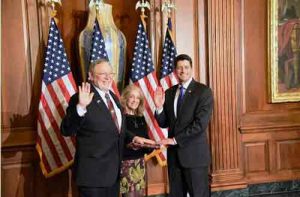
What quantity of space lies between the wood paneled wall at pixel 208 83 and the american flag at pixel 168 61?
103mm

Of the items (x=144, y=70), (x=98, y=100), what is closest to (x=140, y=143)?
(x=98, y=100)

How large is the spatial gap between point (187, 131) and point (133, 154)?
45cm

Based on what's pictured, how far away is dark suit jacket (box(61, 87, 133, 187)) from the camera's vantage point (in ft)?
7.90

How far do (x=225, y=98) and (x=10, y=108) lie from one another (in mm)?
2226

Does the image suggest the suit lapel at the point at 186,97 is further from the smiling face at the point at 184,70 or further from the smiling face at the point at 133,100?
the smiling face at the point at 133,100

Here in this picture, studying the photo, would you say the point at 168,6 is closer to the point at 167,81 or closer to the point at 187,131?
the point at 167,81

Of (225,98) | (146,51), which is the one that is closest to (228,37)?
(225,98)

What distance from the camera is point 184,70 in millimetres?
2938

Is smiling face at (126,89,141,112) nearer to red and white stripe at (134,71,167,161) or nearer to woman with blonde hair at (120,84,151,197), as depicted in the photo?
woman with blonde hair at (120,84,151,197)

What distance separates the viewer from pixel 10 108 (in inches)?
142

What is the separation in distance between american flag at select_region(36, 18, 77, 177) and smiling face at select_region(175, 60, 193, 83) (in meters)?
1.19

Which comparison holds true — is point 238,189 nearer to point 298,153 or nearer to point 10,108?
point 298,153

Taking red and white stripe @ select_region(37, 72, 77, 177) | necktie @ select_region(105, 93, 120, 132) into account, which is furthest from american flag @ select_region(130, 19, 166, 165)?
necktie @ select_region(105, 93, 120, 132)

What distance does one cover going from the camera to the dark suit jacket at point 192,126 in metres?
2.91
